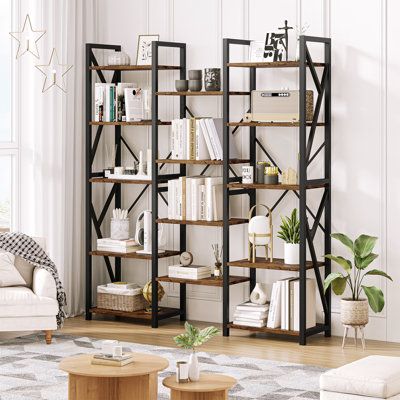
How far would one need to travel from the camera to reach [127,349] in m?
6.46

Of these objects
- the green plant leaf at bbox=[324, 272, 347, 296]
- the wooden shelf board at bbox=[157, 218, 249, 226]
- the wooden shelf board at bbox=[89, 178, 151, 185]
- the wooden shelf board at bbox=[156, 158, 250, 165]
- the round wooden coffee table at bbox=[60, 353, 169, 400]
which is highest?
the wooden shelf board at bbox=[156, 158, 250, 165]

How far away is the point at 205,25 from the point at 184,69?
37 centimetres

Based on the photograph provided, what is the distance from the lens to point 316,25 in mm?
6938

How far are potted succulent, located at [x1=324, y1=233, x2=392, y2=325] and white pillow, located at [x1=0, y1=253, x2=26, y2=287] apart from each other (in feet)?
6.89

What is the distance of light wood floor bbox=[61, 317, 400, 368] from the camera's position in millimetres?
6297

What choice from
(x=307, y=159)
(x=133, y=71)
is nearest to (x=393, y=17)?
(x=307, y=159)

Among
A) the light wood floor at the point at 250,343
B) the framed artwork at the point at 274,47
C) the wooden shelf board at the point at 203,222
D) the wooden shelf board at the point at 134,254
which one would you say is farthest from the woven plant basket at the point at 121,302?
the framed artwork at the point at 274,47

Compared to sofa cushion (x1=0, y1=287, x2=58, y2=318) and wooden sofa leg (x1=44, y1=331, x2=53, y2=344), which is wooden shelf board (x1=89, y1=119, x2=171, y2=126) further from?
wooden sofa leg (x1=44, y1=331, x2=53, y2=344)

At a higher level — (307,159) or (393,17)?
(393,17)

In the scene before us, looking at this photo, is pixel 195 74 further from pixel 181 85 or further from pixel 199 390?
pixel 199 390

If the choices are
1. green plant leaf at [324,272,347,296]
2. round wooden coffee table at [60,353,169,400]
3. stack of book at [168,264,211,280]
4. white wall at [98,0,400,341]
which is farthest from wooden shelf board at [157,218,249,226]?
round wooden coffee table at [60,353,169,400]

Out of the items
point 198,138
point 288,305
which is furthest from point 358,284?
point 198,138

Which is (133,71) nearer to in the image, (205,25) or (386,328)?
(205,25)

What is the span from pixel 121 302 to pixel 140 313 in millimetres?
202
